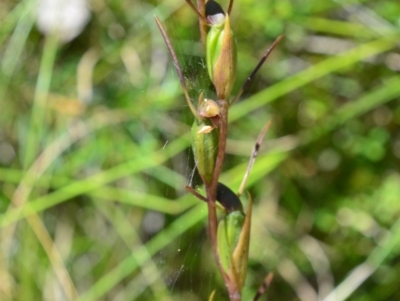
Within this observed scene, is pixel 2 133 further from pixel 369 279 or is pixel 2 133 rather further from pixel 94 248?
pixel 369 279

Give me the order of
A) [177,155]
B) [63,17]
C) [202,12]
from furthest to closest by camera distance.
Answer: [63,17], [177,155], [202,12]

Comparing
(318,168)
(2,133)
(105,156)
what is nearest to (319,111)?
(318,168)

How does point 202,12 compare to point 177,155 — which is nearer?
point 202,12

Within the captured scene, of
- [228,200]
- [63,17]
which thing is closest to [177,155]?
[63,17]

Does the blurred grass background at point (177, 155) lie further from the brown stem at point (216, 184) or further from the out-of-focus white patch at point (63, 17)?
the brown stem at point (216, 184)

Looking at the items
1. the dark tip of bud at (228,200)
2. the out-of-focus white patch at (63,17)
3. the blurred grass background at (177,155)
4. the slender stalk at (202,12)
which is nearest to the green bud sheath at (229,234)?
the dark tip of bud at (228,200)

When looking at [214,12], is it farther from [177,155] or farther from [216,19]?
[177,155]

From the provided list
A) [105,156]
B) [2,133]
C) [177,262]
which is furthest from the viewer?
[2,133]
